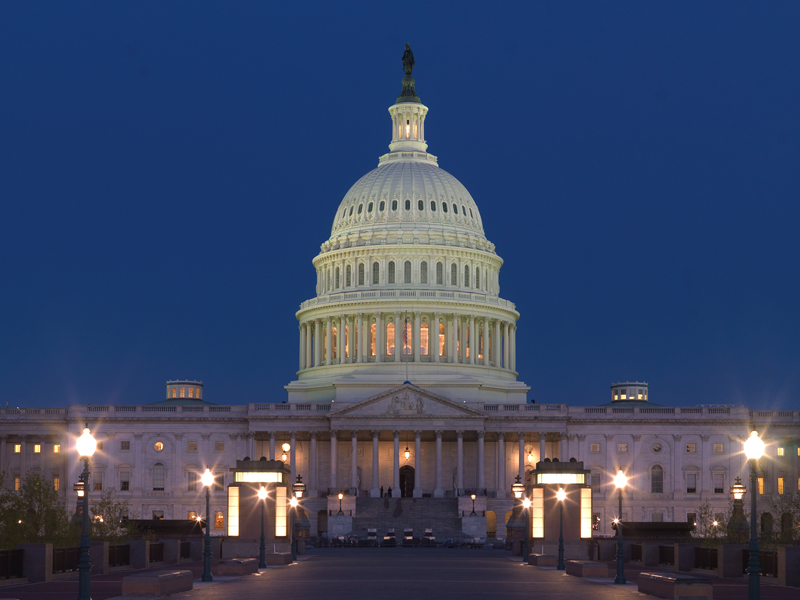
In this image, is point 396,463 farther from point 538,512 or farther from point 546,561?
point 546,561

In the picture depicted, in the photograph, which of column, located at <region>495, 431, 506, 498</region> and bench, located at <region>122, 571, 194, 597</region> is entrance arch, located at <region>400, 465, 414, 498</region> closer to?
column, located at <region>495, 431, 506, 498</region>

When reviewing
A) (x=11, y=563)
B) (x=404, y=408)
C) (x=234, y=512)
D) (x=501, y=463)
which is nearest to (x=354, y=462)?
(x=404, y=408)

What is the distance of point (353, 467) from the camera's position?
455 ft

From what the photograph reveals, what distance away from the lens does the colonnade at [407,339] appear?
156125 millimetres

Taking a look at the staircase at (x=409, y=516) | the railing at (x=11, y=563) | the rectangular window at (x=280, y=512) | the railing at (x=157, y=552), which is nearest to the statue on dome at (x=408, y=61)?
the staircase at (x=409, y=516)

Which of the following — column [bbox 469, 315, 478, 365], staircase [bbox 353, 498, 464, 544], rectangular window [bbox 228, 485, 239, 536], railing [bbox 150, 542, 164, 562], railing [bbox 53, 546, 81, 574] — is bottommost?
staircase [bbox 353, 498, 464, 544]

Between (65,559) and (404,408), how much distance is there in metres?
86.6

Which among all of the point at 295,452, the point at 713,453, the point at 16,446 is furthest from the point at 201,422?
the point at 713,453

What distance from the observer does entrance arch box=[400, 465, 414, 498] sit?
146 meters

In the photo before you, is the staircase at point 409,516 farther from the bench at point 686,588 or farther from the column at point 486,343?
the bench at point 686,588

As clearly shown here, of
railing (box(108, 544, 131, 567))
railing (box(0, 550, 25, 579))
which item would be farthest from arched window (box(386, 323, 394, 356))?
railing (box(0, 550, 25, 579))

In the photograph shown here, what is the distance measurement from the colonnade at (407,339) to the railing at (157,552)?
87.6m

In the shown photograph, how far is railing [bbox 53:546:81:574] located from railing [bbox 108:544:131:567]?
10.9 ft

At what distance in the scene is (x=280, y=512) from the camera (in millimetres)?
76312
